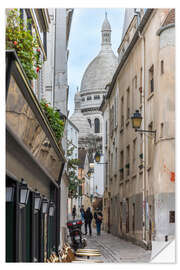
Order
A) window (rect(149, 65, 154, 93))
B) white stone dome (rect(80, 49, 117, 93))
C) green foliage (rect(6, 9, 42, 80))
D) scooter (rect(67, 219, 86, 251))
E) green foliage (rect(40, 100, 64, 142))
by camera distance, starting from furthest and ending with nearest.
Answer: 1. white stone dome (rect(80, 49, 117, 93))
2. scooter (rect(67, 219, 86, 251))
3. window (rect(149, 65, 154, 93))
4. green foliage (rect(40, 100, 64, 142))
5. green foliage (rect(6, 9, 42, 80))

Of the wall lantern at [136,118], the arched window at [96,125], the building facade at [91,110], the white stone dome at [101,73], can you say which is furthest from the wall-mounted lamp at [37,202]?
the arched window at [96,125]

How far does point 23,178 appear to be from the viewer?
386 inches

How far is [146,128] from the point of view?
17.4m

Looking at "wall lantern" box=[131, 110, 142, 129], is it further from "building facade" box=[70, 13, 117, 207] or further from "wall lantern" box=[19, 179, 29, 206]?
"building facade" box=[70, 13, 117, 207]

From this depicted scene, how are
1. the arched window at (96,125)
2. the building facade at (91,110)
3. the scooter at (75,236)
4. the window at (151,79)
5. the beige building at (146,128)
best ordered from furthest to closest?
the arched window at (96,125)
the building facade at (91,110)
the scooter at (75,236)
the window at (151,79)
the beige building at (146,128)

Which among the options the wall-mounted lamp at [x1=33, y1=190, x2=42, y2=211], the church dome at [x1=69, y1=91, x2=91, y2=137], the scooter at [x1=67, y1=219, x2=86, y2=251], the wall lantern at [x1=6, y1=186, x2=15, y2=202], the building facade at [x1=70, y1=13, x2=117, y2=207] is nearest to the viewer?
the wall lantern at [x1=6, y1=186, x2=15, y2=202]

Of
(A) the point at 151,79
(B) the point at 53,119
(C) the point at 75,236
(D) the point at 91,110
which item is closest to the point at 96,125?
(D) the point at 91,110

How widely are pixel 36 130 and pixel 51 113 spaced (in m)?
3.23

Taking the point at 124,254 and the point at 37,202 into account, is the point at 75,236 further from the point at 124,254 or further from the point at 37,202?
the point at 37,202

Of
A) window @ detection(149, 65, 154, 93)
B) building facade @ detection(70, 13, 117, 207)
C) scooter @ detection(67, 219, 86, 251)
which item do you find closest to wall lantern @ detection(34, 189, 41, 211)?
scooter @ detection(67, 219, 86, 251)

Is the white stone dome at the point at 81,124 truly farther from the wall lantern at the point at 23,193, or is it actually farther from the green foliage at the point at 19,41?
the wall lantern at the point at 23,193

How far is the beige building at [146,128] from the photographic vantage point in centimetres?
1223

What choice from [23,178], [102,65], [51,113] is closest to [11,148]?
[23,178]

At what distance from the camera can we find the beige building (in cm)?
1223
